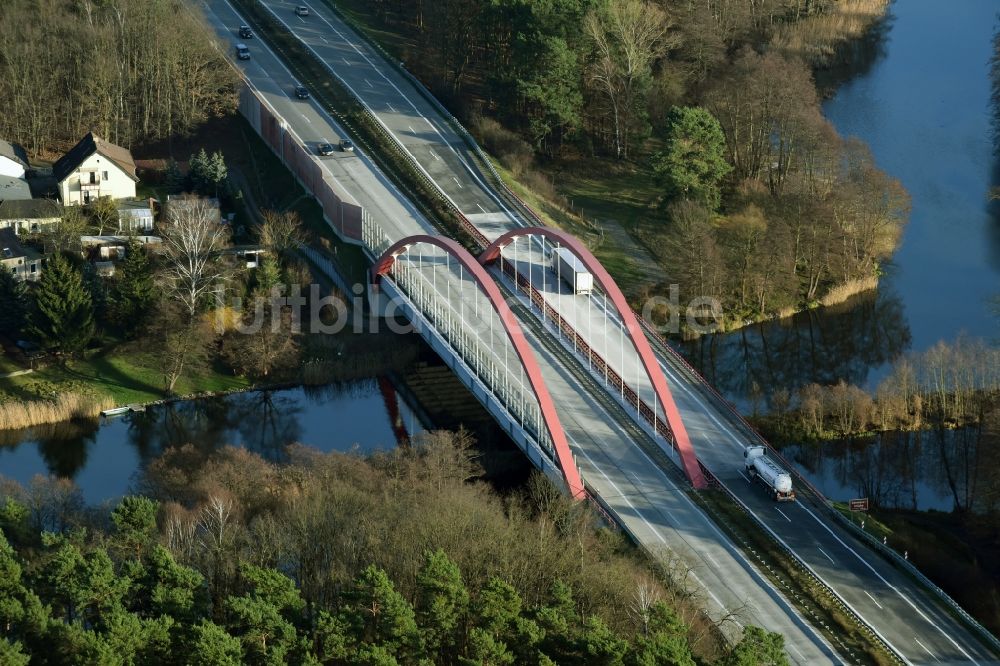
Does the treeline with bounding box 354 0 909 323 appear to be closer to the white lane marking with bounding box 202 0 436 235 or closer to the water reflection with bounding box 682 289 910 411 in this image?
the water reflection with bounding box 682 289 910 411

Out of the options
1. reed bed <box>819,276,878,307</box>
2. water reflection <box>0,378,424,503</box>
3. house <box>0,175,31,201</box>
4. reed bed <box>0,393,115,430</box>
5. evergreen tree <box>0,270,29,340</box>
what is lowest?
water reflection <box>0,378,424,503</box>

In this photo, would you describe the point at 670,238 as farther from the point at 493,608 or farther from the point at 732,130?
the point at 493,608

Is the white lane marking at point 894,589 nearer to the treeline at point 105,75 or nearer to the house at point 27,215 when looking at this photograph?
the house at point 27,215

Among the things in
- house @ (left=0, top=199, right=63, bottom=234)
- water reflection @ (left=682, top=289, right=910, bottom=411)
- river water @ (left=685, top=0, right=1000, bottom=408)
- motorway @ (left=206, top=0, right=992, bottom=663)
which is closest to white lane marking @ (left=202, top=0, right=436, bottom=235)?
motorway @ (left=206, top=0, right=992, bottom=663)

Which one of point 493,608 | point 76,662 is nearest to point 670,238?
point 493,608

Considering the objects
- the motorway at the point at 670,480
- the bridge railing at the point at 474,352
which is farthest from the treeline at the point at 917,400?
the bridge railing at the point at 474,352

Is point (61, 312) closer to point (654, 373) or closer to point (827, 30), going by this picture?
point (654, 373)

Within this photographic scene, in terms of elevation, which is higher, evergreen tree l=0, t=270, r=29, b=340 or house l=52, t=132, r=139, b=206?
house l=52, t=132, r=139, b=206
